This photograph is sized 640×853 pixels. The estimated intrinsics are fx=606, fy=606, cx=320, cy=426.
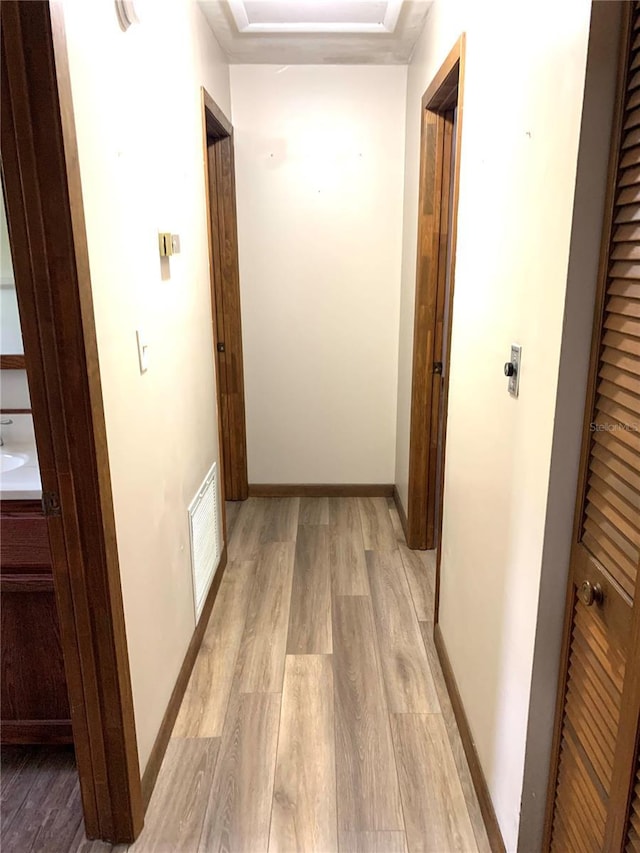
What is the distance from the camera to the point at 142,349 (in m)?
1.62

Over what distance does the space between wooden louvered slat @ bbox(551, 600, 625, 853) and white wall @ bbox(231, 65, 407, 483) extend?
254 centimetres

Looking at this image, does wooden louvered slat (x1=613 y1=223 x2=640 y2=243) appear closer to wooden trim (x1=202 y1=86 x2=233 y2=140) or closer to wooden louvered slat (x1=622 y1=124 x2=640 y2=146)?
wooden louvered slat (x1=622 y1=124 x2=640 y2=146)

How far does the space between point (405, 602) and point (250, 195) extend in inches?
89.4

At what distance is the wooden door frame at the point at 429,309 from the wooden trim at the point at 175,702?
994 mm

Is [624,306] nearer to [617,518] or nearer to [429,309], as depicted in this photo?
[617,518]

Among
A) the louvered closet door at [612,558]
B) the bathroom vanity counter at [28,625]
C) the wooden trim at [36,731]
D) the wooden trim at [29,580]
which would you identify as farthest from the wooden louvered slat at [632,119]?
the wooden trim at [36,731]

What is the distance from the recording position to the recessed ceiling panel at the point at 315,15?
241 cm

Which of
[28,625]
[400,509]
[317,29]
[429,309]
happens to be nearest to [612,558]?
[28,625]

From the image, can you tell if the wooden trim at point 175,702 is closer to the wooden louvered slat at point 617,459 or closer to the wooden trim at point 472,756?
the wooden trim at point 472,756

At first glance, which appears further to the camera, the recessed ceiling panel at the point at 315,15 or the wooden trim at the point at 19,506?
the recessed ceiling panel at the point at 315,15

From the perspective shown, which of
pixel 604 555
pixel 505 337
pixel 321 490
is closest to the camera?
pixel 604 555

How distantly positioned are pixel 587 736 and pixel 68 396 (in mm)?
1184

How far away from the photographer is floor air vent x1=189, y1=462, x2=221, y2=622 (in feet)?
7.35

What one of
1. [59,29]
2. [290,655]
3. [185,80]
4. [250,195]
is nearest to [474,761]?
[290,655]
